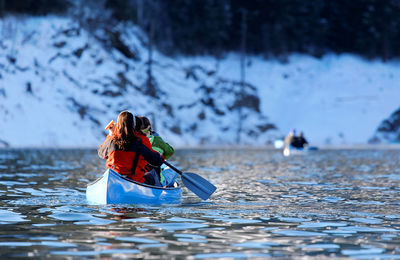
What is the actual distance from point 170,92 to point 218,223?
146ft

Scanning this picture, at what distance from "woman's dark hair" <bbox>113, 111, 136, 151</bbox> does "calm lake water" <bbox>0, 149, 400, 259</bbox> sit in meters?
1.16

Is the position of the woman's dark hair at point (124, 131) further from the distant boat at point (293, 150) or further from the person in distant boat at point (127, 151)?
the distant boat at point (293, 150)

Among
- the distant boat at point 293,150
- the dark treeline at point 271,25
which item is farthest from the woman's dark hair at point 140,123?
the dark treeline at point 271,25

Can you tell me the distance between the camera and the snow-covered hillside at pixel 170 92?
47438 mm

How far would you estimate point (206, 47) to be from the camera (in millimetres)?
59531

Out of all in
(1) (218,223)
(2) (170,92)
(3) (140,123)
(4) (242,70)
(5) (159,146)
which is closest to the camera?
(1) (218,223)

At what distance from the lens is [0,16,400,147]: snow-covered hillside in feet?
156

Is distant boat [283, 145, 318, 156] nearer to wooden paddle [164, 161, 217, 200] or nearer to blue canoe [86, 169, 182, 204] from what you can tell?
wooden paddle [164, 161, 217, 200]

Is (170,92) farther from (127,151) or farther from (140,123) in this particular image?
(127,151)

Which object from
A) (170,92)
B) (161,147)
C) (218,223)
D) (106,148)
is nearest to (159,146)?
(161,147)

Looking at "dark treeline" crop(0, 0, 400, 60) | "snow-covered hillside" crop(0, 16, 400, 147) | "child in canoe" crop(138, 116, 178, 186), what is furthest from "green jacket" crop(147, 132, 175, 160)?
"dark treeline" crop(0, 0, 400, 60)

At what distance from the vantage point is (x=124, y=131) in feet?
39.5

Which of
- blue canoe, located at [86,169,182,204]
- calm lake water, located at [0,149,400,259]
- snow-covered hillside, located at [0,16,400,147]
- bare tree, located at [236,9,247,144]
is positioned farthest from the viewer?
bare tree, located at [236,9,247,144]

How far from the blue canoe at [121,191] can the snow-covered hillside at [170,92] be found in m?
32.5
